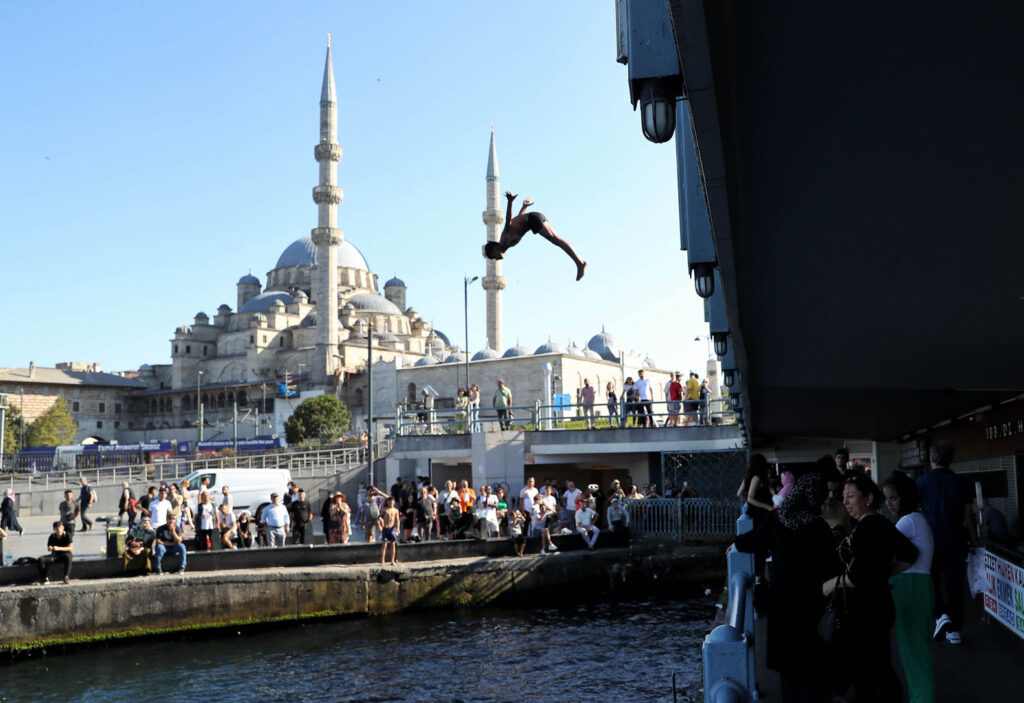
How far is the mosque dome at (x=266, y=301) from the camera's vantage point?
8625 cm

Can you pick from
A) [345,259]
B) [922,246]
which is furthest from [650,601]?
Answer: [345,259]

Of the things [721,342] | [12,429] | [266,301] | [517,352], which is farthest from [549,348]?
[721,342]

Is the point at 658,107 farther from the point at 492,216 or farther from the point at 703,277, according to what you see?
the point at 492,216

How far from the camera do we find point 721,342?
11.1 meters

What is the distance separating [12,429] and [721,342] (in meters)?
70.1

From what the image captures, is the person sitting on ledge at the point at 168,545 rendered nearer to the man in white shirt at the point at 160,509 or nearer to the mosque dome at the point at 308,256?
the man in white shirt at the point at 160,509

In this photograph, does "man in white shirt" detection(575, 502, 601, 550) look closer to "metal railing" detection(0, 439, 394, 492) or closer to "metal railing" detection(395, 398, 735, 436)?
"metal railing" detection(395, 398, 735, 436)

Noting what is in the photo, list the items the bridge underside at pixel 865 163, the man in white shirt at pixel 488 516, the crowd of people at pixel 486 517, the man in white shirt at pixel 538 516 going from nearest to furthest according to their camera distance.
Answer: the bridge underside at pixel 865 163
the crowd of people at pixel 486 517
the man in white shirt at pixel 538 516
the man in white shirt at pixel 488 516

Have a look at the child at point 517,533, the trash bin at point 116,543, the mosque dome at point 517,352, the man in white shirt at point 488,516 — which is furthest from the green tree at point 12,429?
the child at point 517,533

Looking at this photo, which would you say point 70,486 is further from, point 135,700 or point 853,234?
point 853,234

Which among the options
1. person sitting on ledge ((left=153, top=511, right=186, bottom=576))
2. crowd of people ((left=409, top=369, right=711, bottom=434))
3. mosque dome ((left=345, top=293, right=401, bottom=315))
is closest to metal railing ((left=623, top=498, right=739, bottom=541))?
crowd of people ((left=409, top=369, right=711, bottom=434))

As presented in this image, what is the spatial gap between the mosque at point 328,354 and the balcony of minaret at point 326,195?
77mm

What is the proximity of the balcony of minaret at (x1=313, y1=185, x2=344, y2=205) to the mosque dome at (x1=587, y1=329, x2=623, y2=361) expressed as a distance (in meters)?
28.2

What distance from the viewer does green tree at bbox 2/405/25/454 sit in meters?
65.2
